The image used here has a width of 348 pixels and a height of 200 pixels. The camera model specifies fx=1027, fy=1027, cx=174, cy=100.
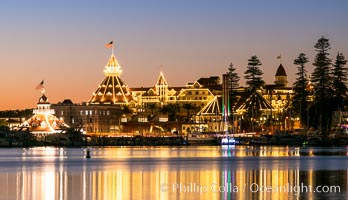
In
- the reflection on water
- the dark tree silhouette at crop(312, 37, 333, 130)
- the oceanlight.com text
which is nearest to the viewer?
the reflection on water

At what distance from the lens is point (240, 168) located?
233ft

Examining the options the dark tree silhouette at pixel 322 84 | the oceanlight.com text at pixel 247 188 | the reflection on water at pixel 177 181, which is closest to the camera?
the reflection on water at pixel 177 181

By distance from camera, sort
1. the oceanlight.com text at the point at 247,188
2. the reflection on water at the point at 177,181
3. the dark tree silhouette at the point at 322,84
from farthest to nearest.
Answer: the dark tree silhouette at the point at 322,84 < the oceanlight.com text at the point at 247,188 < the reflection on water at the point at 177,181

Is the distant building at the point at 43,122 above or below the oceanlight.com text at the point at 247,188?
above

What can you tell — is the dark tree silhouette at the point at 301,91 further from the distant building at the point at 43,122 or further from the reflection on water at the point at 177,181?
the reflection on water at the point at 177,181

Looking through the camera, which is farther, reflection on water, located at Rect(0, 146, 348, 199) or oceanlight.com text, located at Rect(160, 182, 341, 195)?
oceanlight.com text, located at Rect(160, 182, 341, 195)

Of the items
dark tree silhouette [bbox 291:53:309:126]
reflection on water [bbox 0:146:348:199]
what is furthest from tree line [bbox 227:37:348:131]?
reflection on water [bbox 0:146:348:199]

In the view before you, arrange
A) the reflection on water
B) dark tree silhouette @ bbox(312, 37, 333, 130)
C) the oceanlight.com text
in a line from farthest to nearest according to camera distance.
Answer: dark tree silhouette @ bbox(312, 37, 333, 130) → the oceanlight.com text → the reflection on water

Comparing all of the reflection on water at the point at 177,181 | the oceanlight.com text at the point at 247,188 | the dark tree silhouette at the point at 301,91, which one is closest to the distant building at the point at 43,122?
the dark tree silhouette at the point at 301,91

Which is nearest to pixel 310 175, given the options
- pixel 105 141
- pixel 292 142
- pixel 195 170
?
pixel 195 170

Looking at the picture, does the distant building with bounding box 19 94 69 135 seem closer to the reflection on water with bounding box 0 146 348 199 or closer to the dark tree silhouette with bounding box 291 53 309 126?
the dark tree silhouette with bounding box 291 53 309 126

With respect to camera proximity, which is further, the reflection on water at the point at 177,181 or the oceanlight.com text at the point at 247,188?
the oceanlight.com text at the point at 247,188

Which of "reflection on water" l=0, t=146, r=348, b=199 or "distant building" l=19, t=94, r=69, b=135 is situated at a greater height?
"distant building" l=19, t=94, r=69, b=135

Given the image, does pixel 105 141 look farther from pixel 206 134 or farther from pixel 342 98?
pixel 342 98
